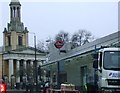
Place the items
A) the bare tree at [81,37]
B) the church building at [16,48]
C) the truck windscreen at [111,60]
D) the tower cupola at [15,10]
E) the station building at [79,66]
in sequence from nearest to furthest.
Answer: the truck windscreen at [111,60]
the station building at [79,66]
the bare tree at [81,37]
the church building at [16,48]
the tower cupola at [15,10]

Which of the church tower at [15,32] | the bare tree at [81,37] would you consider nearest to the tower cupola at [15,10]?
the church tower at [15,32]

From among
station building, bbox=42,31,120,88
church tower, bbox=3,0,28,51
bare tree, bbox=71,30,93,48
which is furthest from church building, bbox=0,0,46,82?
station building, bbox=42,31,120,88

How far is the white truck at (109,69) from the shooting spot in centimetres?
2388

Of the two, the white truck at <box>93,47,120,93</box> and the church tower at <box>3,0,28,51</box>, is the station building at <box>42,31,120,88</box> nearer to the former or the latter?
the white truck at <box>93,47,120,93</box>

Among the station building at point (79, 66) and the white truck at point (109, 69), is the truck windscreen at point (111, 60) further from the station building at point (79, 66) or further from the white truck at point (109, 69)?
the station building at point (79, 66)

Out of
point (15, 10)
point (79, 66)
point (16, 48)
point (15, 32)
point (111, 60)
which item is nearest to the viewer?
point (111, 60)

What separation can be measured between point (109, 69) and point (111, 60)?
625 mm

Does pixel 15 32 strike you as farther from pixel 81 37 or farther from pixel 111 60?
pixel 111 60

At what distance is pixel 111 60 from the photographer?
24281 mm

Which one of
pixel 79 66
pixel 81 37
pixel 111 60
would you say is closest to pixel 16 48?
pixel 81 37

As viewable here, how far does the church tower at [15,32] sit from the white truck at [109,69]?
12104 centimetres

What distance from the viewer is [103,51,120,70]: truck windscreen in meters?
23.8

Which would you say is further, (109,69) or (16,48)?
(16,48)

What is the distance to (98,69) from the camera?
80.7 feet
